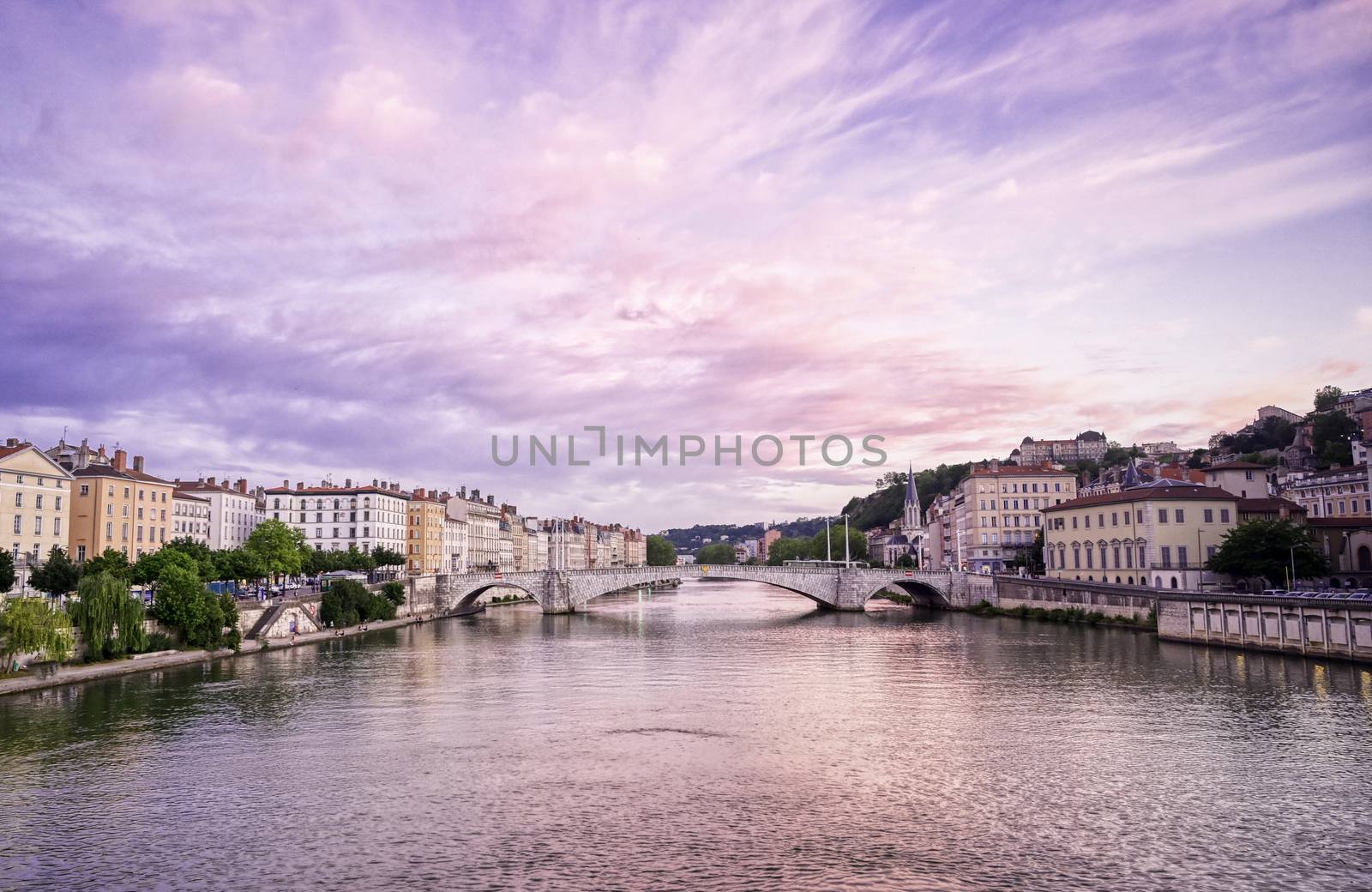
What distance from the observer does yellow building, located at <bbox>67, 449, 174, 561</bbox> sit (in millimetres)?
70312

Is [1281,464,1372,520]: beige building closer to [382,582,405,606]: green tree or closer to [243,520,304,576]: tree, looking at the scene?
[382,582,405,606]: green tree

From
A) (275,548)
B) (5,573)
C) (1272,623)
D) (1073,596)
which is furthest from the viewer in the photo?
(275,548)

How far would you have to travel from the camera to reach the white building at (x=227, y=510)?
3939 inches

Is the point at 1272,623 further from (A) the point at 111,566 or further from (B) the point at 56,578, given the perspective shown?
(B) the point at 56,578

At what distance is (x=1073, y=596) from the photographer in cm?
6981

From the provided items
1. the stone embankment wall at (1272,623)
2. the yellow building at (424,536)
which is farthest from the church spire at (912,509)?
the stone embankment wall at (1272,623)

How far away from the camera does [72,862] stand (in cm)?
1867

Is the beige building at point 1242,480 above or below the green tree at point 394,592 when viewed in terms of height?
above

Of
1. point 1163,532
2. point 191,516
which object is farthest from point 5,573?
point 1163,532

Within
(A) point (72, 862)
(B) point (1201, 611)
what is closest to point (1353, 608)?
(B) point (1201, 611)

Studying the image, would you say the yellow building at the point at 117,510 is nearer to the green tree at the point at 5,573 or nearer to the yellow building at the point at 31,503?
the yellow building at the point at 31,503

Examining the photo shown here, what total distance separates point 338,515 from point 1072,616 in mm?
77944

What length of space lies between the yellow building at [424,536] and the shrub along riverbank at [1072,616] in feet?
211

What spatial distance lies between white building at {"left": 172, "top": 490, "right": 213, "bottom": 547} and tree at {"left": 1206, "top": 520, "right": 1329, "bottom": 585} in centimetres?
8541
